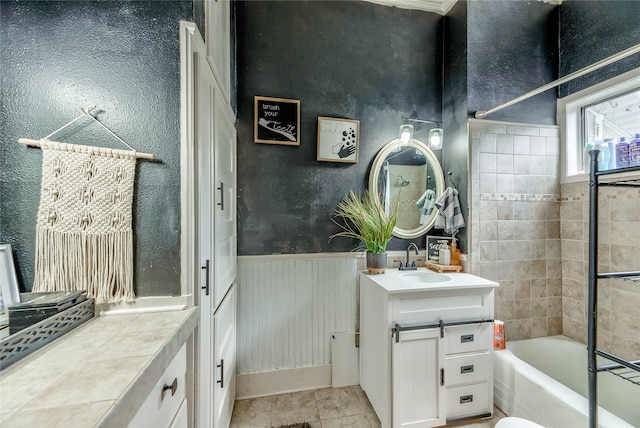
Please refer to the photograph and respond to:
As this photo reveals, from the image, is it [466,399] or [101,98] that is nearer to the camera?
[101,98]

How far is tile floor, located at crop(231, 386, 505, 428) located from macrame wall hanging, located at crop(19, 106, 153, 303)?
1.30 meters

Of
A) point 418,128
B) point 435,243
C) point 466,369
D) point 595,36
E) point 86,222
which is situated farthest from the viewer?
point 418,128

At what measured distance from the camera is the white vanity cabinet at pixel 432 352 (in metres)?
1.46

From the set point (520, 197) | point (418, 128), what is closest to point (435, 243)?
point (520, 197)

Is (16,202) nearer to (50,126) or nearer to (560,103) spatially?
(50,126)

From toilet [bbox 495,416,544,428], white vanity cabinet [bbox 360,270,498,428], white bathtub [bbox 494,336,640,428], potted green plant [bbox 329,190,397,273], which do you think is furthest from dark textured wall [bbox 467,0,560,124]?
toilet [bbox 495,416,544,428]

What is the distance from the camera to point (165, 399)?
29.0 inches

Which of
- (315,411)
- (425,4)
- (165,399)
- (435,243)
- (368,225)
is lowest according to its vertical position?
(315,411)

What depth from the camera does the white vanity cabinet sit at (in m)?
1.46

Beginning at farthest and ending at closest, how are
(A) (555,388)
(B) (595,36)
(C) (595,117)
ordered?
(C) (595,117), (B) (595,36), (A) (555,388)

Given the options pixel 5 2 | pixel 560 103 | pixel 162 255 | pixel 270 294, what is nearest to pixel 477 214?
pixel 560 103

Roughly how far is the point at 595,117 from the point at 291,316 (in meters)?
2.79

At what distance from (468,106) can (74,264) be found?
2.44 metres

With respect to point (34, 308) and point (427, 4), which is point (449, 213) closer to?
point (427, 4)
